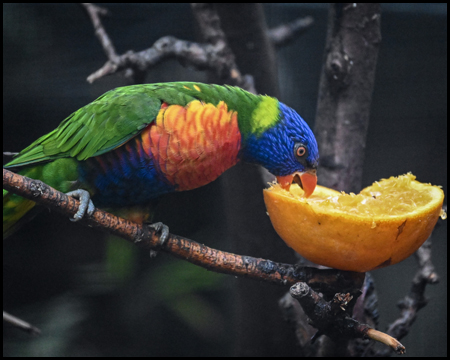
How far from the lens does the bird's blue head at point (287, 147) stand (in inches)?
41.7

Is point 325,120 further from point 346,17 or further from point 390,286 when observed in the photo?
point 390,286

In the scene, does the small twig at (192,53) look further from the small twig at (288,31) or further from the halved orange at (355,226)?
the halved orange at (355,226)

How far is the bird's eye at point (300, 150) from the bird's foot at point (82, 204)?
0.57m

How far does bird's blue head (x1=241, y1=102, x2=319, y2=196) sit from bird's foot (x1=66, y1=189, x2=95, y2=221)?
45 centimetres

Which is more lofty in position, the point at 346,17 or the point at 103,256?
the point at 346,17

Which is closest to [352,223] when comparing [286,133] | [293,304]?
[286,133]

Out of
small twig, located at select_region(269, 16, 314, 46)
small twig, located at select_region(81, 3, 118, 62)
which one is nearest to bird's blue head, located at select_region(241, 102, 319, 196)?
small twig, located at select_region(81, 3, 118, 62)

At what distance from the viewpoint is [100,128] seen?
99 centimetres

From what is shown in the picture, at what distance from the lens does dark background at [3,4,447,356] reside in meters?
1.36

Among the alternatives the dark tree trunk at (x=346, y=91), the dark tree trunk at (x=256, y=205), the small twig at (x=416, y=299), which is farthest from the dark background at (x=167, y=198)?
the small twig at (x=416, y=299)

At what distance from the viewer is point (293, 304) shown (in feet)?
4.42

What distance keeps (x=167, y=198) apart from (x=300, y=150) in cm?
60

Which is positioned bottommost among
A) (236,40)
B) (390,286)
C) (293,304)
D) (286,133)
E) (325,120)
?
(390,286)

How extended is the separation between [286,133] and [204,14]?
74 centimetres
